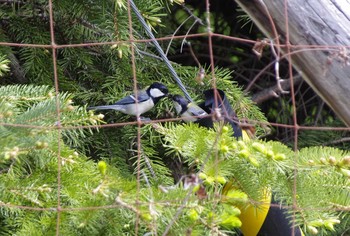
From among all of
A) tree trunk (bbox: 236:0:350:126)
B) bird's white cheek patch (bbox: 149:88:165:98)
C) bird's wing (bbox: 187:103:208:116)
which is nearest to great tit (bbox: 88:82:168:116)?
bird's white cheek patch (bbox: 149:88:165:98)

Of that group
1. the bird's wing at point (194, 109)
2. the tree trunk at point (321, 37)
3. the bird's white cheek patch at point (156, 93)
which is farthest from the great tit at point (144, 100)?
the tree trunk at point (321, 37)

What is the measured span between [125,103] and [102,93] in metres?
0.16

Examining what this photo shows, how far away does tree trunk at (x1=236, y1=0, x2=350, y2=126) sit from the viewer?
1.48 meters

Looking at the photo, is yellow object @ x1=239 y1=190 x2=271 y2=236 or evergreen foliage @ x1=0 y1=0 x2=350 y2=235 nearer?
evergreen foliage @ x1=0 y1=0 x2=350 y2=235

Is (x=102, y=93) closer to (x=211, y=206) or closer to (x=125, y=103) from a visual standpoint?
(x=125, y=103)

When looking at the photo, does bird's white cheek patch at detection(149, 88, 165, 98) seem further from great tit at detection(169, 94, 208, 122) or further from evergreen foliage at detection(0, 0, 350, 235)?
evergreen foliage at detection(0, 0, 350, 235)

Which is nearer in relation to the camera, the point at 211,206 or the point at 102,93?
the point at 211,206

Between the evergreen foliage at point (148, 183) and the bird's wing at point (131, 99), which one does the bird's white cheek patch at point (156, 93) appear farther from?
the evergreen foliage at point (148, 183)

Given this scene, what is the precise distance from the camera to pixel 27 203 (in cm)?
141

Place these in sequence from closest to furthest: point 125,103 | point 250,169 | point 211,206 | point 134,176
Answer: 1. point 211,206
2. point 250,169
3. point 134,176
4. point 125,103

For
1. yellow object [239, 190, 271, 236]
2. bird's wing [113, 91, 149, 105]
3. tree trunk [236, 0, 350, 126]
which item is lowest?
yellow object [239, 190, 271, 236]

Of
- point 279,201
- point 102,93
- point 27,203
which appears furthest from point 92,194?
point 102,93

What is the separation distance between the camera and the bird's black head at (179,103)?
1824 millimetres

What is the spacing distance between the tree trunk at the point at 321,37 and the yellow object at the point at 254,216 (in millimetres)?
270
